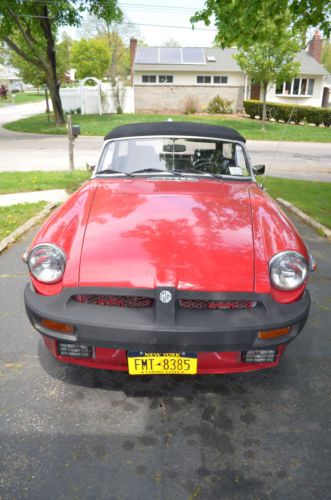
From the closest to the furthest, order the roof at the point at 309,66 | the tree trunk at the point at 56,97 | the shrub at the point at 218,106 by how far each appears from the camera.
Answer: the tree trunk at the point at 56,97
the shrub at the point at 218,106
the roof at the point at 309,66

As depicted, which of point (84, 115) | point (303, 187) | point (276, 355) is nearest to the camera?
point (276, 355)

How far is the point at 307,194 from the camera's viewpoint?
8.64 meters

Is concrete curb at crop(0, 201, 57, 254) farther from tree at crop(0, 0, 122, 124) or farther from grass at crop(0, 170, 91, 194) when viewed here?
tree at crop(0, 0, 122, 124)

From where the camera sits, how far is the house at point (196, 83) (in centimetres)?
3206

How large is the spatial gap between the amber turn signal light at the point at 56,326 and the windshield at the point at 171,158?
1.77 m

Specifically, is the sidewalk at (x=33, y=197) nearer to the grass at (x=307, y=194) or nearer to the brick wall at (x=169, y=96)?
the grass at (x=307, y=194)

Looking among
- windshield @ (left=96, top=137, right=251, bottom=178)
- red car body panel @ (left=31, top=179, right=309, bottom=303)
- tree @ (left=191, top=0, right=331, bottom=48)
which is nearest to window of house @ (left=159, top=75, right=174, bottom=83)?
tree @ (left=191, top=0, right=331, bottom=48)

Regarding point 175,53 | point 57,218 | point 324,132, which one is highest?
point 175,53

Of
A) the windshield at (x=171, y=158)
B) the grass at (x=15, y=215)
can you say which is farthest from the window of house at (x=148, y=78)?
the windshield at (x=171, y=158)

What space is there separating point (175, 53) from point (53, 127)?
59.2ft

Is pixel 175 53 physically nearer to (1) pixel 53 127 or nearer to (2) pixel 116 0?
(2) pixel 116 0

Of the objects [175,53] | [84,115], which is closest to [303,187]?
[84,115]

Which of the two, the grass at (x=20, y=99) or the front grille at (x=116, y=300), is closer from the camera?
the front grille at (x=116, y=300)

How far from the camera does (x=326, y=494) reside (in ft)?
6.52
